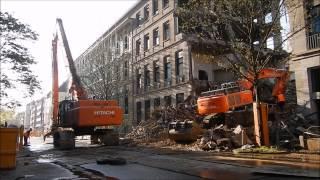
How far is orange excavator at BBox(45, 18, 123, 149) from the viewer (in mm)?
24062

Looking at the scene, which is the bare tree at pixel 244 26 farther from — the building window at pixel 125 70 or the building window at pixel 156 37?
the building window at pixel 125 70

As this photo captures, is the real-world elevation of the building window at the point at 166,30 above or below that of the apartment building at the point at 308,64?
above

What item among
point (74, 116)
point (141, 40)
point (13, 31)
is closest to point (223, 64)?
point (74, 116)

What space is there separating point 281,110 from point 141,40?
1038 inches

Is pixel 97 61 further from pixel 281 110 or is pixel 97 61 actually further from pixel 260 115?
pixel 260 115

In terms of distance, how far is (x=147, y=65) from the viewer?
146 ft

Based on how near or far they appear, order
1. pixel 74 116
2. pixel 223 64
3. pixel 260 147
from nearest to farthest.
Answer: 1. pixel 260 147
2. pixel 223 64
3. pixel 74 116

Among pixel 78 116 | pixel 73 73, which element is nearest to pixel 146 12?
pixel 73 73

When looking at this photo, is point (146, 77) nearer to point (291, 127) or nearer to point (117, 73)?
point (117, 73)

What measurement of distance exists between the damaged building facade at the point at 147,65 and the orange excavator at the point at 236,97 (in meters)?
12.9

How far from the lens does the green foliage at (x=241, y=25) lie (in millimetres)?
17812

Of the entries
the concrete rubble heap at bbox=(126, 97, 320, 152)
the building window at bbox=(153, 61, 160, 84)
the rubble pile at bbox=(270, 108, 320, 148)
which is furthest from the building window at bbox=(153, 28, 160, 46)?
the rubble pile at bbox=(270, 108, 320, 148)

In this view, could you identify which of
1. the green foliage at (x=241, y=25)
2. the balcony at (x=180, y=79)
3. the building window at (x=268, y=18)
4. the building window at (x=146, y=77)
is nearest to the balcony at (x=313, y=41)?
the green foliage at (x=241, y=25)

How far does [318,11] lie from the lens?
71.1 ft
